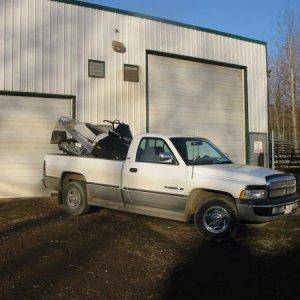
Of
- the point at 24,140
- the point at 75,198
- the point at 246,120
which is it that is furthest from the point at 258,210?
the point at 246,120

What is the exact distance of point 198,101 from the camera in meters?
19.5

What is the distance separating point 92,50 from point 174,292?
11.6 metres

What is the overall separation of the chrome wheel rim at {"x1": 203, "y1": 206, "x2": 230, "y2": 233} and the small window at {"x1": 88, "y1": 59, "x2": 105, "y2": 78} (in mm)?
8499

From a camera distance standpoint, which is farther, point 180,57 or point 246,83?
point 246,83

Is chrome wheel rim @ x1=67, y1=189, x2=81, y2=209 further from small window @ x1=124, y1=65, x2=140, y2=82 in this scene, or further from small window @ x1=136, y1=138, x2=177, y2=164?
small window @ x1=124, y1=65, x2=140, y2=82

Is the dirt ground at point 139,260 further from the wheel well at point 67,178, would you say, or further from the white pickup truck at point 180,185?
the wheel well at point 67,178

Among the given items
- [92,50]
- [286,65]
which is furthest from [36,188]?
[286,65]

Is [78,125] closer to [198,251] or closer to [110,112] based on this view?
[110,112]

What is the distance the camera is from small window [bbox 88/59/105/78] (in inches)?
645

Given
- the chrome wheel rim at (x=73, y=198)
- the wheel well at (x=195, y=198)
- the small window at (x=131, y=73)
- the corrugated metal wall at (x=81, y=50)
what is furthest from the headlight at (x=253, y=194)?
the small window at (x=131, y=73)

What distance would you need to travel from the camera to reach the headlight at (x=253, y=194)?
8.88 m

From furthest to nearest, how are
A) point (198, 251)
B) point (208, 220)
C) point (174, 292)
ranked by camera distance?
1. point (208, 220)
2. point (198, 251)
3. point (174, 292)

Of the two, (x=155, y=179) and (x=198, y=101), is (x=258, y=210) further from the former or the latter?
(x=198, y=101)

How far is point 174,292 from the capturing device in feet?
19.9
